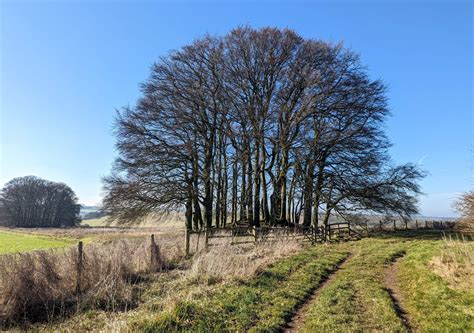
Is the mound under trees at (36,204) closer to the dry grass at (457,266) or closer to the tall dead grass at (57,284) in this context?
the tall dead grass at (57,284)

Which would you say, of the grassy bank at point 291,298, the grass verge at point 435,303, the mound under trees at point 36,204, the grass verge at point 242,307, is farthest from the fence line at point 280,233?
the mound under trees at point 36,204

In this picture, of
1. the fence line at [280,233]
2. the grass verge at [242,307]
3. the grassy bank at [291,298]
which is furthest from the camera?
the fence line at [280,233]

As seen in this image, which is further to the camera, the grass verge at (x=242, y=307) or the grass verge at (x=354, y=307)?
the grass verge at (x=354, y=307)

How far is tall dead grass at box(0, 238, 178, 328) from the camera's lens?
288 inches

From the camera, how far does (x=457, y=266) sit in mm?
8992

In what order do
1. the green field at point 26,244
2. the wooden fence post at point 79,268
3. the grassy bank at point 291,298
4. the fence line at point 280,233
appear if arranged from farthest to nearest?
the green field at point 26,244, the fence line at point 280,233, the wooden fence post at point 79,268, the grassy bank at point 291,298

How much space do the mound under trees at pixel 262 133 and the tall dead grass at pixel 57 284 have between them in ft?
48.3

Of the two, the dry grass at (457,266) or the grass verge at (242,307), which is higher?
the dry grass at (457,266)

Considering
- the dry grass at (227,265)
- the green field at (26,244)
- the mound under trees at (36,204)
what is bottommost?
the green field at (26,244)

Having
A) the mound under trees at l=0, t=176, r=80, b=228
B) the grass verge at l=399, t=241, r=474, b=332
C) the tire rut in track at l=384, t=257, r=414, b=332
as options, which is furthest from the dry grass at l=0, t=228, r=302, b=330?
the mound under trees at l=0, t=176, r=80, b=228

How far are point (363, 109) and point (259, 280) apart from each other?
788 inches

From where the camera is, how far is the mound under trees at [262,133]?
24906 millimetres

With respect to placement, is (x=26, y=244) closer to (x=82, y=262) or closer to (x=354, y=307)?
(x=82, y=262)

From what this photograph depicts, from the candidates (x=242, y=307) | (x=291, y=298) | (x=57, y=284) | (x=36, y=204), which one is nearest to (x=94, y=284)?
(x=57, y=284)
